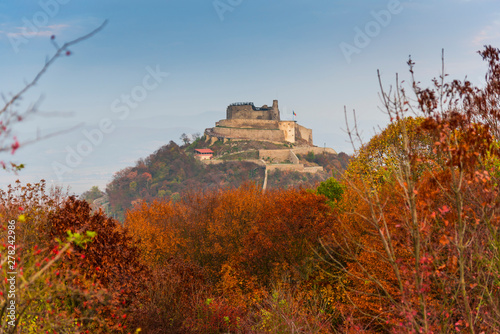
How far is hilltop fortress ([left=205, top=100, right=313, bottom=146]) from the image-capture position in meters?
128

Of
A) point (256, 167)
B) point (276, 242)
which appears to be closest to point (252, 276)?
point (276, 242)

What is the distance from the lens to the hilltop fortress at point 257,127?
12769cm

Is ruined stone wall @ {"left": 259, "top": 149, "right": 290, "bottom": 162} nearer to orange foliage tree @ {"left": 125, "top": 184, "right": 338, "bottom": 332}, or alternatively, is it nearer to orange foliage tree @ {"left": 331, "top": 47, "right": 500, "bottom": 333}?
orange foliage tree @ {"left": 125, "top": 184, "right": 338, "bottom": 332}

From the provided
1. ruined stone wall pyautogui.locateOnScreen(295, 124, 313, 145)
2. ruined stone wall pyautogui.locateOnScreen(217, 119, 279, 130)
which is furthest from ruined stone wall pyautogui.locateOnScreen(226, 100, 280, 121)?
ruined stone wall pyautogui.locateOnScreen(295, 124, 313, 145)

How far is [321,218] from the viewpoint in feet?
76.1

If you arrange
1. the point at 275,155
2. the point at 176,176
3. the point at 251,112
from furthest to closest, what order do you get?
the point at 251,112
the point at 176,176
the point at 275,155

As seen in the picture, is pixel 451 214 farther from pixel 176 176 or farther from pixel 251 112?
pixel 251 112

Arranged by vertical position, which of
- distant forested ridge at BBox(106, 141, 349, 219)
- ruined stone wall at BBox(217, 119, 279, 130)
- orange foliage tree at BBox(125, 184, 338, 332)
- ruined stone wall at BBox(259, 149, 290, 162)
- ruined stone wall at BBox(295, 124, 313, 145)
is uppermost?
ruined stone wall at BBox(217, 119, 279, 130)

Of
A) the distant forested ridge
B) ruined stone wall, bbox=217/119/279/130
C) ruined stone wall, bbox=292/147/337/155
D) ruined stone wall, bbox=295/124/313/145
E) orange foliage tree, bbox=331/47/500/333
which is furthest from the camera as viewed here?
ruined stone wall, bbox=295/124/313/145

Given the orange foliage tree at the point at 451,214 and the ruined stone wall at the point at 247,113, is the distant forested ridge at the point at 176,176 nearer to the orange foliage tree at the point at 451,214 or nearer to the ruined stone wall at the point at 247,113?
the ruined stone wall at the point at 247,113

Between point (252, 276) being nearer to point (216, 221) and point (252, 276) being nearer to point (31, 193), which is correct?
point (216, 221)

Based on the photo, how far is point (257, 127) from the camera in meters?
131

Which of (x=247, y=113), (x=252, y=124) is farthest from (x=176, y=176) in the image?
(x=247, y=113)

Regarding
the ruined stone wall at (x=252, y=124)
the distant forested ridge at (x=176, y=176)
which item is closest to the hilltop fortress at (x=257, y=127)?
the ruined stone wall at (x=252, y=124)
